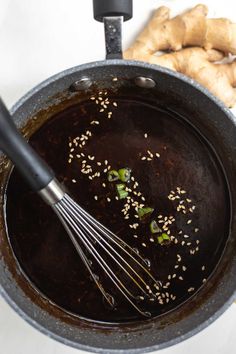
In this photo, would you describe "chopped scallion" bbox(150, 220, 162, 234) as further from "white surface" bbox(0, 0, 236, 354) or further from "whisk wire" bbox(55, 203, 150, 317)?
"white surface" bbox(0, 0, 236, 354)

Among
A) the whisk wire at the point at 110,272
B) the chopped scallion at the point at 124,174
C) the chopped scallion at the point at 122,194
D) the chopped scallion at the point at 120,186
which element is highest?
the chopped scallion at the point at 124,174

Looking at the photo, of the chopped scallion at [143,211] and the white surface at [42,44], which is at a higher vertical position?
the white surface at [42,44]

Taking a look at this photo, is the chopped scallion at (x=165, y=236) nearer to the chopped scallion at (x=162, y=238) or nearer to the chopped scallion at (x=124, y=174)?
the chopped scallion at (x=162, y=238)

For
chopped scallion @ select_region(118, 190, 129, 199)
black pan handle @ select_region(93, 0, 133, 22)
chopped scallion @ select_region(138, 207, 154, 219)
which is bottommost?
chopped scallion @ select_region(138, 207, 154, 219)

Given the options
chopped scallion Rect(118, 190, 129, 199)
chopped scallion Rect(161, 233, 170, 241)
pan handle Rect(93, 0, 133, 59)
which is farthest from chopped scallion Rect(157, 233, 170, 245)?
pan handle Rect(93, 0, 133, 59)

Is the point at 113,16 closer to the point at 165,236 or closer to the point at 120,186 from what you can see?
the point at 120,186

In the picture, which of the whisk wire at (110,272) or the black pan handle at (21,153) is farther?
the whisk wire at (110,272)

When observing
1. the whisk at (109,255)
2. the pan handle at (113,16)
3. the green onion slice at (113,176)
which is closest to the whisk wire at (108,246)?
the whisk at (109,255)

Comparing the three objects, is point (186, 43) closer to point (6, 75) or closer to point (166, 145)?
point (166, 145)
